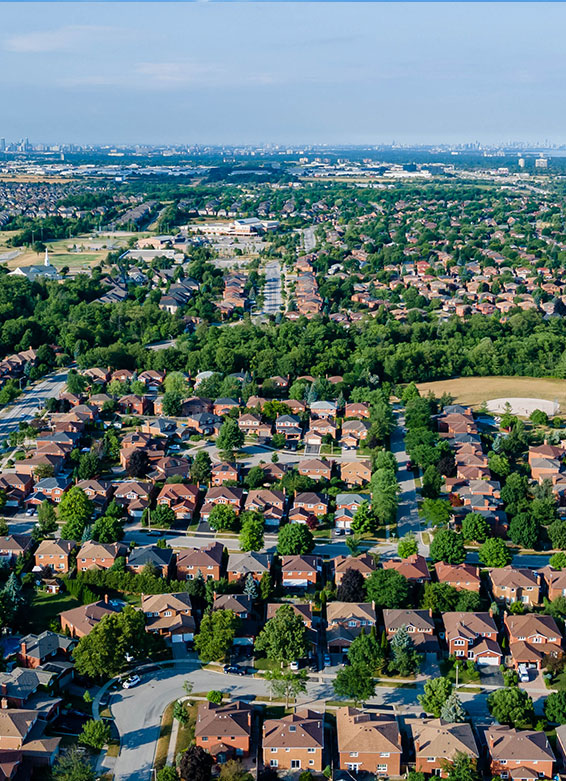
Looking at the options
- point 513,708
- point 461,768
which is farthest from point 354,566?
point 461,768

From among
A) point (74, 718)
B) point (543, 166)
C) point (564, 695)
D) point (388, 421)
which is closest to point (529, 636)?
point (564, 695)

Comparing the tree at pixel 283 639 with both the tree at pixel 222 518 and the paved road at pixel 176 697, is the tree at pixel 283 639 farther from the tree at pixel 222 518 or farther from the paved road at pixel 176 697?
the tree at pixel 222 518

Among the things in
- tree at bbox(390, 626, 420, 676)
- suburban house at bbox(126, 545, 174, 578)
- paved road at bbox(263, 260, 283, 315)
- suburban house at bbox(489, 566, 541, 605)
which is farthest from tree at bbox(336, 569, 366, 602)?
paved road at bbox(263, 260, 283, 315)

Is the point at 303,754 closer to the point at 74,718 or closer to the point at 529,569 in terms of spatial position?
the point at 74,718

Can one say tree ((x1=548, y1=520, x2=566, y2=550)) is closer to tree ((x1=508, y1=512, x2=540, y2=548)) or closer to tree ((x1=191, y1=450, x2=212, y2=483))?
tree ((x1=508, y1=512, x2=540, y2=548))

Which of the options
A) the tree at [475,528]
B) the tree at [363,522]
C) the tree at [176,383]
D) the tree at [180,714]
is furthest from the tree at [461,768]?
the tree at [176,383]

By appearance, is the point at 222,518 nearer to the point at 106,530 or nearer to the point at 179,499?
the point at 179,499
